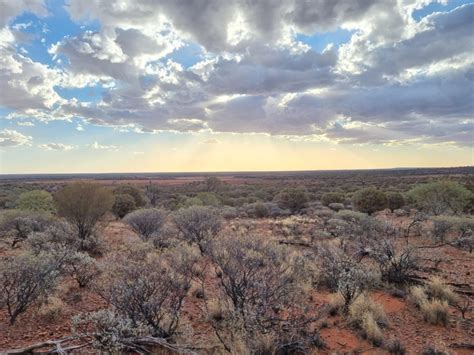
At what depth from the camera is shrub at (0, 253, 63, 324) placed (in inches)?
301

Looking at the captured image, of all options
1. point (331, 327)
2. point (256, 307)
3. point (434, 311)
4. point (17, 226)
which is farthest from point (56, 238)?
point (434, 311)

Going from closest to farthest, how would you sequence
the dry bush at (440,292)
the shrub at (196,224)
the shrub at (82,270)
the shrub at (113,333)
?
1. the shrub at (113,333)
2. the dry bush at (440,292)
3. the shrub at (82,270)
4. the shrub at (196,224)

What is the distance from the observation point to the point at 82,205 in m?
17.5

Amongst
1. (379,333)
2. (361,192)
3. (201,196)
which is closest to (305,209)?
(361,192)

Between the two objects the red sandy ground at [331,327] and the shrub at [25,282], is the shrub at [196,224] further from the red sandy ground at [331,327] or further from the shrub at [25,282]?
the shrub at [25,282]

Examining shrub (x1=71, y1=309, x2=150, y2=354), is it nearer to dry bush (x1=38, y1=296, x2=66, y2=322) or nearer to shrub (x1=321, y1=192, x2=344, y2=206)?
dry bush (x1=38, y1=296, x2=66, y2=322)

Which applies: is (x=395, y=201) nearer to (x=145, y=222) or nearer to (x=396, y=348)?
(x=145, y=222)

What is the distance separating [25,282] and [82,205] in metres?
10.0

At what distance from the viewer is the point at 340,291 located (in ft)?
30.6

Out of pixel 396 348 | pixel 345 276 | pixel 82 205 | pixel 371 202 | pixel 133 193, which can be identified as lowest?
pixel 396 348

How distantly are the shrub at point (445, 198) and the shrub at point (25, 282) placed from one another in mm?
25648

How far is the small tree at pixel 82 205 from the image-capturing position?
683 inches

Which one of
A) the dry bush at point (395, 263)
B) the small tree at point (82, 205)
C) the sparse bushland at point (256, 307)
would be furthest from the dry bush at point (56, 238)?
the dry bush at point (395, 263)

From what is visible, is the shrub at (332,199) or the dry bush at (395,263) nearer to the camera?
the dry bush at (395,263)
